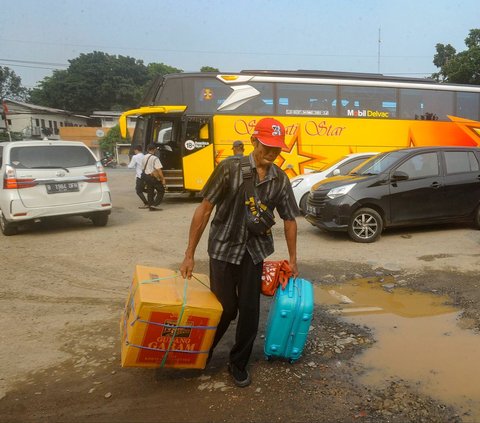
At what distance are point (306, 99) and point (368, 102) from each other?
6.17 ft

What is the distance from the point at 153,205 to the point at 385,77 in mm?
7993

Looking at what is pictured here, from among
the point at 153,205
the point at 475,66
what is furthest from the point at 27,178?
the point at 475,66

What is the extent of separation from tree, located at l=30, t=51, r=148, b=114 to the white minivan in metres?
58.0

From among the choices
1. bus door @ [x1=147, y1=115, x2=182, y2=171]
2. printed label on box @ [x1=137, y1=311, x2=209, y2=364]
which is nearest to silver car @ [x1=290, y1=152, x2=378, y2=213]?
bus door @ [x1=147, y1=115, x2=182, y2=171]

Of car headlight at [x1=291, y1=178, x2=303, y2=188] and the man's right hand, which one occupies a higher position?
car headlight at [x1=291, y1=178, x2=303, y2=188]

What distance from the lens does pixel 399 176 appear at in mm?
6992

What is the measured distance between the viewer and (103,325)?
12.6 ft

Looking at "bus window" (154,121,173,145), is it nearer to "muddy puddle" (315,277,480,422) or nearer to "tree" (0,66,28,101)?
"muddy puddle" (315,277,480,422)

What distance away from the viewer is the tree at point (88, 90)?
62.7 metres

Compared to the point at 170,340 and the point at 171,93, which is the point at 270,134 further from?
the point at 171,93

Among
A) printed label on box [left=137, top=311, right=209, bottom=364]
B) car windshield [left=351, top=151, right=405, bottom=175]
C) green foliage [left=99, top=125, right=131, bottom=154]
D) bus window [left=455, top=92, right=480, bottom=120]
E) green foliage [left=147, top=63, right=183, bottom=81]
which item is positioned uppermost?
green foliage [left=147, top=63, right=183, bottom=81]

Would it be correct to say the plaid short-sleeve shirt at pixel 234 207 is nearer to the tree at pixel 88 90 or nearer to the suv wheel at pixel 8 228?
the suv wheel at pixel 8 228

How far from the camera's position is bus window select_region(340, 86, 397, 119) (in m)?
12.4

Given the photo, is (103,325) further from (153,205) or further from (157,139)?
(157,139)
